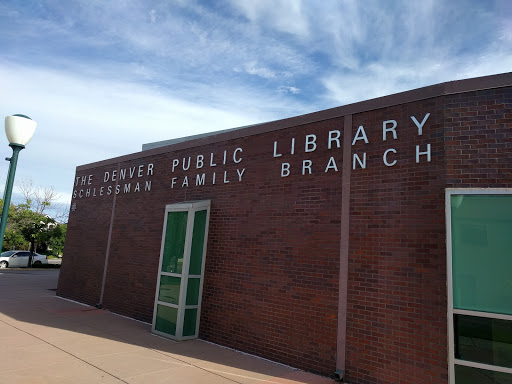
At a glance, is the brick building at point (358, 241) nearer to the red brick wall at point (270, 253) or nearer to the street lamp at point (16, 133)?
the red brick wall at point (270, 253)

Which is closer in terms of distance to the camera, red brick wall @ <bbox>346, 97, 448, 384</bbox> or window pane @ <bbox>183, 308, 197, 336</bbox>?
red brick wall @ <bbox>346, 97, 448, 384</bbox>

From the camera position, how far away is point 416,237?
18.3ft

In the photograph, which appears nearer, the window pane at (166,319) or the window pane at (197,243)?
the window pane at (166,319)

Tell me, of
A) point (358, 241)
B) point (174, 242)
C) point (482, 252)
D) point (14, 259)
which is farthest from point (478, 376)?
point (14, 259)

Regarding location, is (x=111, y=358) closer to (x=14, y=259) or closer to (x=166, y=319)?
(x=166, y=319)

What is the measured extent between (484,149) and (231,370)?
521cm

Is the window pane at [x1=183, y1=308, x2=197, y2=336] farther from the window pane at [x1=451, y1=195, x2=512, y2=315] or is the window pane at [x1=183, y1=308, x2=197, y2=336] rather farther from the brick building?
the window pane at [x1=451, y1=195, x2=512, y2=315]

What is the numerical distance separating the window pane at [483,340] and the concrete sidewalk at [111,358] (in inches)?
79.9

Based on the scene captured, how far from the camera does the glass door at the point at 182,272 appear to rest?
7.85 meters

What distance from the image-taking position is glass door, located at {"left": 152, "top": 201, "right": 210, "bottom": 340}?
785cm

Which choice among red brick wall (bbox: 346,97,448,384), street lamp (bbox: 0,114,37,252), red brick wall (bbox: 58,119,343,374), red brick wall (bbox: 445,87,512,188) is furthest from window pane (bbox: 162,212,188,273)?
red brick wall (bbox: 445,87,512,188)

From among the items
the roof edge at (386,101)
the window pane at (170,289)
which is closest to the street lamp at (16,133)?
the window pane at (170,289)

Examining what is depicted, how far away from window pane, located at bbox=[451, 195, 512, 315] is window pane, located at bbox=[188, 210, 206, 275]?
5136mm

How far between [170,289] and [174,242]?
1047 mm
